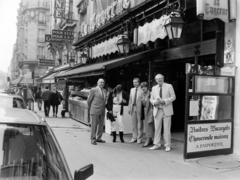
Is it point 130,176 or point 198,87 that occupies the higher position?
point 198,87

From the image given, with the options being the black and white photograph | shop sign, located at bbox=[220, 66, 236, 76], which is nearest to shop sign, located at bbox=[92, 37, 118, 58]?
the black and white photograph

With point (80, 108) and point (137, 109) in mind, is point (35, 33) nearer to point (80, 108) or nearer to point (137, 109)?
point (80, 108)

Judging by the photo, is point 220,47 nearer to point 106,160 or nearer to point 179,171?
point 179,171

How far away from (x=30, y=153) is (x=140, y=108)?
575cm

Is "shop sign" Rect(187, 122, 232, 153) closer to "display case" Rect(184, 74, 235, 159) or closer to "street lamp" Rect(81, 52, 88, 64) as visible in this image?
"display case" Rect(184, 74, 235, 159)

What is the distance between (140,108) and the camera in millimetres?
8164

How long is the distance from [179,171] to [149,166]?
664mm

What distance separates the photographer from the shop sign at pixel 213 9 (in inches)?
253

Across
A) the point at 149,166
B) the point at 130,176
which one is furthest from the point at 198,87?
the point at 130,176

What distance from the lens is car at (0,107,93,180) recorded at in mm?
2459

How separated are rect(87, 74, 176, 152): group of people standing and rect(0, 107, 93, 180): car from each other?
4798 millimetres

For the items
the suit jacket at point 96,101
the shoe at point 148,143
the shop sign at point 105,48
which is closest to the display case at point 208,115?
the shoe at point 148,143

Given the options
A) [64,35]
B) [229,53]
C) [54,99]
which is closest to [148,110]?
[229,53]

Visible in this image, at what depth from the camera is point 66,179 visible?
2549mm
